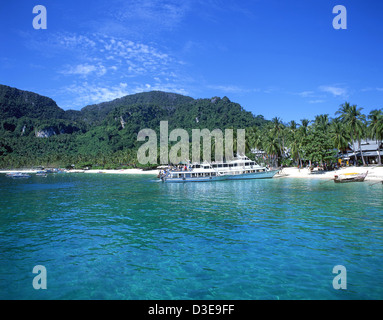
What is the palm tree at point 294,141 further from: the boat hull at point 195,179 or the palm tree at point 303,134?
the boat hull at point 195,179

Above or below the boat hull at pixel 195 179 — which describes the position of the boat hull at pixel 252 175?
above

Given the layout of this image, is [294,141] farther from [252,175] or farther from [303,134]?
[252,175]

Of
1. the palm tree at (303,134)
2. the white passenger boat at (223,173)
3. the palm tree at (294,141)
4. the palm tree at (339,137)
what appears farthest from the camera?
the palm tree at (294,141)

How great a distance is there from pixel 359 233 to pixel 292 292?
966 cm

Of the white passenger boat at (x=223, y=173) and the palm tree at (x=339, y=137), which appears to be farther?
the palm tree at (x=339, y=137)

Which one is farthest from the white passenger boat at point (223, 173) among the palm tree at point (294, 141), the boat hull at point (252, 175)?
the palm tree at point (294, 141)

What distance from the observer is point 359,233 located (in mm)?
16312

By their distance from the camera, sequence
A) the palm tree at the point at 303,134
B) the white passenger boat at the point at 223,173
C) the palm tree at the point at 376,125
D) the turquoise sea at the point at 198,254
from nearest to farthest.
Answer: the turquoise sea at the point at 198,254 < the palm tree at the point at 376,125 < the white passenger boat at the point at 223,173 < the palm tree at the point at 303,134

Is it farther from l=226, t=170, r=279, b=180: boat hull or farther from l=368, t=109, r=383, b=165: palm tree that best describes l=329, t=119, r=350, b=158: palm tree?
l=226, t=170, r=279, b=180: boat hull

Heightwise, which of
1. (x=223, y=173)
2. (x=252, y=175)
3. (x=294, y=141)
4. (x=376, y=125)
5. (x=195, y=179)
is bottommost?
(x=195, y=179)

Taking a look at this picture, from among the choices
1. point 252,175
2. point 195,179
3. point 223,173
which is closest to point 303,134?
point 252,175
